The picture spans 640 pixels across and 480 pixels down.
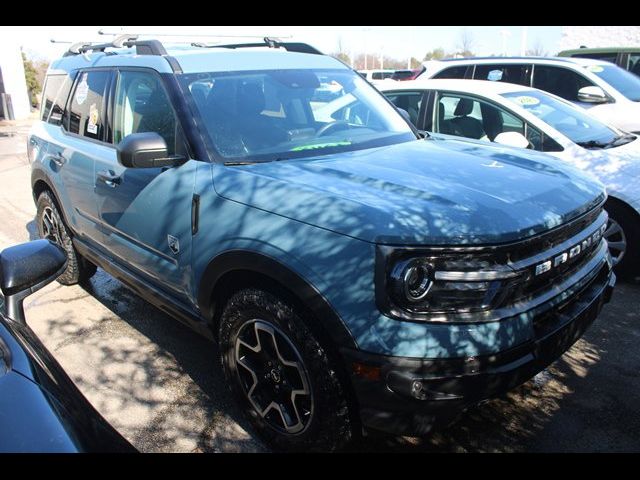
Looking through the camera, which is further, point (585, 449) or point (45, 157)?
point (45, 157)

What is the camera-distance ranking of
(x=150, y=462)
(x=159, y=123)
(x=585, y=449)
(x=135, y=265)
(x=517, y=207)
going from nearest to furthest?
(x=150, y=462)
(x=517, y=207)
(x=585, y=449)
(x=159, y=123)
(x=135, y=265)

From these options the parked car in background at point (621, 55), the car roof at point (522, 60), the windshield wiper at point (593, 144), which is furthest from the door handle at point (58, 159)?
the parked car in background at point (621, 55)

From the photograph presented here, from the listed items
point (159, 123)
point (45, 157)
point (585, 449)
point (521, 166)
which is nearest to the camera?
point (585, 449)

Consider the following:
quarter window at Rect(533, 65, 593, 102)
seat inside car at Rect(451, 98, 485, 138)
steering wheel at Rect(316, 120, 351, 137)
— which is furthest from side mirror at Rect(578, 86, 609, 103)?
steering wheel at Rect(316, 120, 351, 137)

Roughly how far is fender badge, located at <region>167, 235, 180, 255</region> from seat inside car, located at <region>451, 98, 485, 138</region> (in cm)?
351

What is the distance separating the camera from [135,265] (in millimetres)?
3516

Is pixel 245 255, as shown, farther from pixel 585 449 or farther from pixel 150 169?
pixel 585 449

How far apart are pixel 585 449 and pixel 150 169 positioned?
2.77 meters

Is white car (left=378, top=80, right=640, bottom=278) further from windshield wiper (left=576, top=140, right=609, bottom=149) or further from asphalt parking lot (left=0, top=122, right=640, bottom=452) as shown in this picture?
asphalt parking lot (left=0, top=122, right=640, bottom=452)

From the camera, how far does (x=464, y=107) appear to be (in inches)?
216

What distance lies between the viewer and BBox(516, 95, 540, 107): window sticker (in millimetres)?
5316

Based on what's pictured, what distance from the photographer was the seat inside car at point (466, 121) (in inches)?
214

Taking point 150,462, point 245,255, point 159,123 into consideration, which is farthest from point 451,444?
point 159,123

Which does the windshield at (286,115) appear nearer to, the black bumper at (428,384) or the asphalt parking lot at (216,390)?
the black bumper at (428,384)
